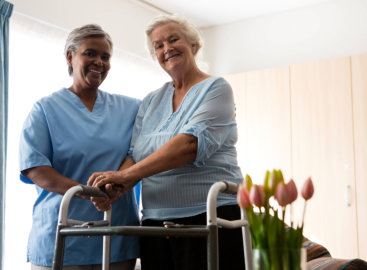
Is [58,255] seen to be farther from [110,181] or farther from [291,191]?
[291,191]

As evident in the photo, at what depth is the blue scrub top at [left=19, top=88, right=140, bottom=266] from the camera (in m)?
1.56

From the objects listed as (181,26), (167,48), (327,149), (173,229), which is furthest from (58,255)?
(327,149)

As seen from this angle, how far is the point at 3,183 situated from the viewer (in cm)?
271

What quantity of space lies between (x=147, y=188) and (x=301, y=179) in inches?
95.7

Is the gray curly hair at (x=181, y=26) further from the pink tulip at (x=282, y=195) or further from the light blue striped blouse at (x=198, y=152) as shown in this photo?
the pink tulip at (x=282, y=195)

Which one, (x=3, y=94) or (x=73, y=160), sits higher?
(x=3, y=94)

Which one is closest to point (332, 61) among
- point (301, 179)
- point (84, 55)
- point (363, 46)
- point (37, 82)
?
point (363, 46)

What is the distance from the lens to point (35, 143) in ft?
Answer: 5.13

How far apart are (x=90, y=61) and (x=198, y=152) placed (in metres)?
0.58

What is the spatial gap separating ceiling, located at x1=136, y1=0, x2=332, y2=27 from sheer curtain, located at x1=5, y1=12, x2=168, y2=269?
130 centimetres

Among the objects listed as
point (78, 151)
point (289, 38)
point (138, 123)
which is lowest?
point (78, 151)

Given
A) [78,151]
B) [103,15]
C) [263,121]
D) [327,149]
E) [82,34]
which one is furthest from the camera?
[263,121]

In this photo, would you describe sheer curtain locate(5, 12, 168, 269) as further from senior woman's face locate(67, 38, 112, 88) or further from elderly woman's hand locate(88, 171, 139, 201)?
elderly woman's hand locate(88, 171, 139, 201)

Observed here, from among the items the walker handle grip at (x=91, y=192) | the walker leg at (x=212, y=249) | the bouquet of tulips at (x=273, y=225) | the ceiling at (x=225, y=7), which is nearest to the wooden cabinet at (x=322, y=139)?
the ceiling at (x=225, y=7)
